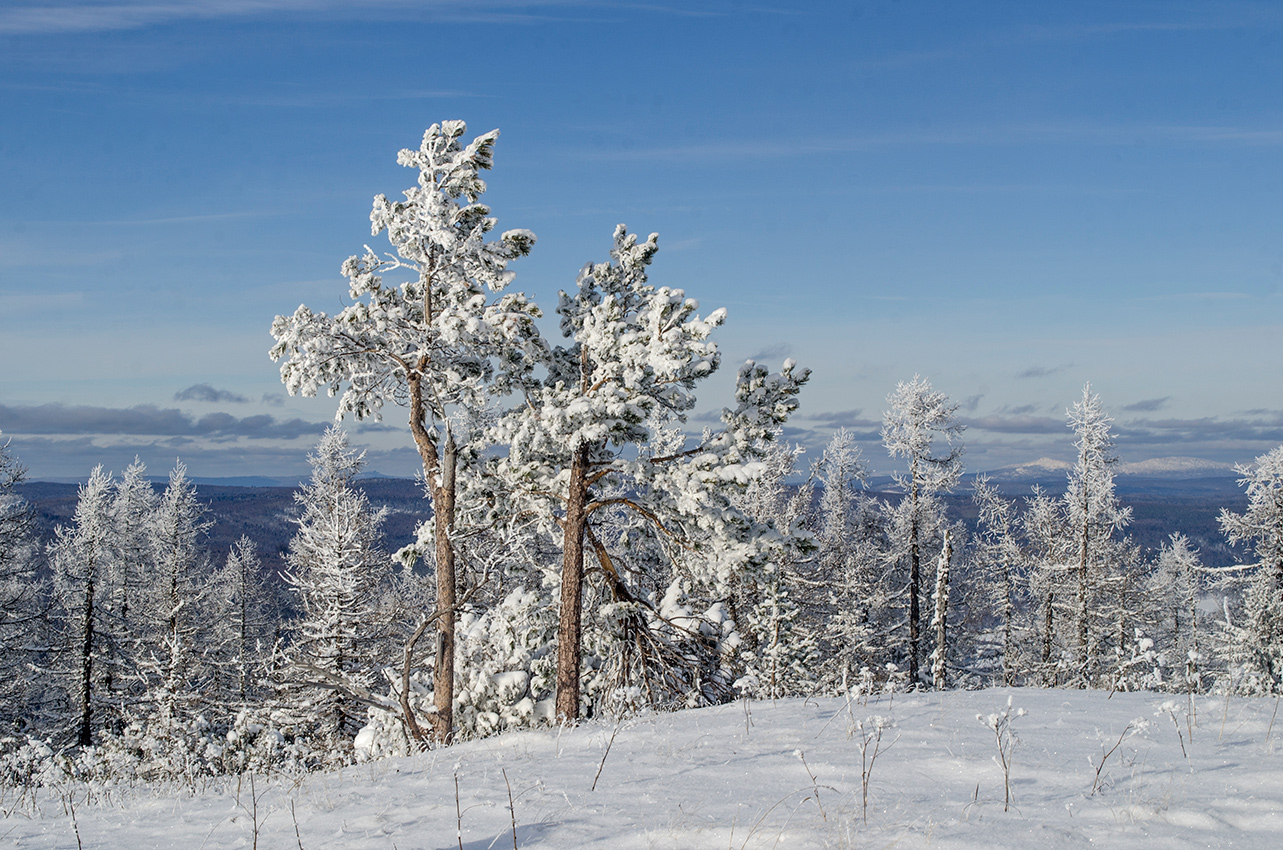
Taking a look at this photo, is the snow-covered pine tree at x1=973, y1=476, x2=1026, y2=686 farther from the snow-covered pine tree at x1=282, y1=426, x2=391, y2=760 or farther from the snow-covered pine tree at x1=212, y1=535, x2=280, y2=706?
the snow-covered pine tree at x1=212, y1=535, x2=280, y2=706

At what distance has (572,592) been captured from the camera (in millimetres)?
12367

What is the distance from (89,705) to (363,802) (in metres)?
29.6

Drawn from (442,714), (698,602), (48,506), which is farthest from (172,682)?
(48,506)

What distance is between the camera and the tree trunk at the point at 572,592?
12.3 metres

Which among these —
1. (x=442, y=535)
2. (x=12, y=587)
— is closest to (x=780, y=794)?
(x=442, y=535)

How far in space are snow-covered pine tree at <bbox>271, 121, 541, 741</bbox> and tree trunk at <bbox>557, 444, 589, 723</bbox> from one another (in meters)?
2.00

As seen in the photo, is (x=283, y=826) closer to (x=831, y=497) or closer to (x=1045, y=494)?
(x=831, y=497)

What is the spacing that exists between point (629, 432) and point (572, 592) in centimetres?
296

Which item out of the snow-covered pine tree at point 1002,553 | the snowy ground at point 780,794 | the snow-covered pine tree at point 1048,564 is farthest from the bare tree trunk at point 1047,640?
the snowy ground at point 780,794

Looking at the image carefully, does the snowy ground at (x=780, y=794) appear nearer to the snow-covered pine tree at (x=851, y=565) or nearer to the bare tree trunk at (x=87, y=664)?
the snow-covered pine tree at (x=851, y=565)

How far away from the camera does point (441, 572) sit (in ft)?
44.3

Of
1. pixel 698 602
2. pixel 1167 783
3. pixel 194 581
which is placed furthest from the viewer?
pixel 194 581

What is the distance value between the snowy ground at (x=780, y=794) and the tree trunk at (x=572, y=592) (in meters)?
4.48

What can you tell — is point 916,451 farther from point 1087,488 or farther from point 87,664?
point 87,664
